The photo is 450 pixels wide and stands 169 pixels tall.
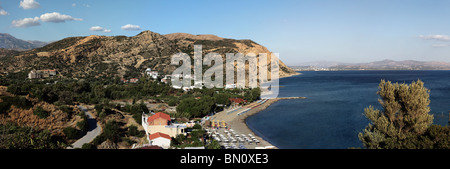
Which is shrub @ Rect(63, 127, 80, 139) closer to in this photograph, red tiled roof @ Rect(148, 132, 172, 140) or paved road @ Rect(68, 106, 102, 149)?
paved road @ Rect(68, 106, 102, 149)

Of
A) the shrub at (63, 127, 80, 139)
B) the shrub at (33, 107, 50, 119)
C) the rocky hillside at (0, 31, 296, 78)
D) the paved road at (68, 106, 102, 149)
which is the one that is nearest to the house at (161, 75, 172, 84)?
the rocky hillside at (0, 31, 296, 78)

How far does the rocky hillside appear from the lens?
49719 mm

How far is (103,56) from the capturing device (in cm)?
5872

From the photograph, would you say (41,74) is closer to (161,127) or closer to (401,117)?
(161,127)

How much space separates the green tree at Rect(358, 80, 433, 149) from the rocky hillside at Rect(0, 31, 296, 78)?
4881 cm

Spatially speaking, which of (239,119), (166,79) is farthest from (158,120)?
(166,79)

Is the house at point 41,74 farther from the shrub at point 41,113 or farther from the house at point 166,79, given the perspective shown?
the shrub at point 41,113

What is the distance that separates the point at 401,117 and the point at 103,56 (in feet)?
196

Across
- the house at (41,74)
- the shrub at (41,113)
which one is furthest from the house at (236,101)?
the house at (41,74)

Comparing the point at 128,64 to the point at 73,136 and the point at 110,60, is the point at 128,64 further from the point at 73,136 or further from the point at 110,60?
the point at 73,136
